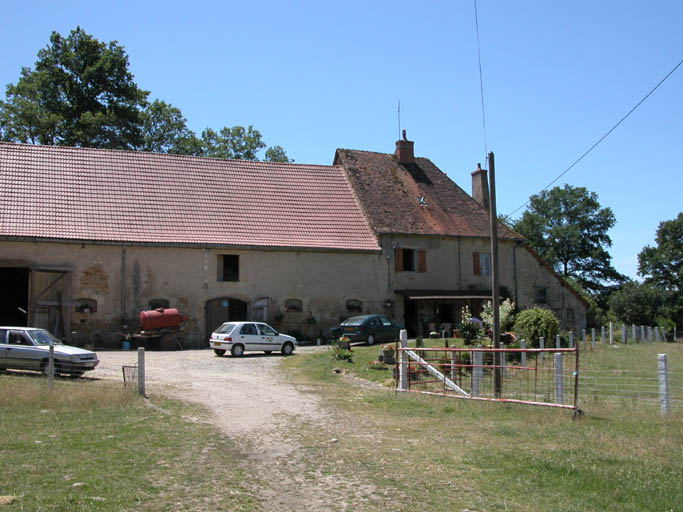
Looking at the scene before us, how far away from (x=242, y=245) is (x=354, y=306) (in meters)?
6.19

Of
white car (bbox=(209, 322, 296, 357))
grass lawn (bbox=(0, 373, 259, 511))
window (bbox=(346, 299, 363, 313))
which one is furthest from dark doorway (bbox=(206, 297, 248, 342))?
grass lawn (bbox=(0, 373, 259, 511))

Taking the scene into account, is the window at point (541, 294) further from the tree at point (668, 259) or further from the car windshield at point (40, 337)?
the tree at point (668, 259)

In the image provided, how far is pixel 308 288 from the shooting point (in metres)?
31.5

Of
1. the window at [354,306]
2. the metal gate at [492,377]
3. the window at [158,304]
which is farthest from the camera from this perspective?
the window at [354,306]

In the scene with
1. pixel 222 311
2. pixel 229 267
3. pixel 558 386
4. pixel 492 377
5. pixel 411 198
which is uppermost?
pixel 411 198

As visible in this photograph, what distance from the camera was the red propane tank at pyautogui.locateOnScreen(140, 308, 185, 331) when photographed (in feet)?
87.0

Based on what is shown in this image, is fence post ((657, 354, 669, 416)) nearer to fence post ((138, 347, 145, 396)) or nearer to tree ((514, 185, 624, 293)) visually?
fence post ((138, 347, 145, 396))

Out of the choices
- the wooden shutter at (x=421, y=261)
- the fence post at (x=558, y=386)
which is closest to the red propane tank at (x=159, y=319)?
the wooden shutter at (x=421, y=261)

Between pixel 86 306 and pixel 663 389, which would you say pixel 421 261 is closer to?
pixel 86 306

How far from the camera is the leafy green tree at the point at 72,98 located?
43.1 meters

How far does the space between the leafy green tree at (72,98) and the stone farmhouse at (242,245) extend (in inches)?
477

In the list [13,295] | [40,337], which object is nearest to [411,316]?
[13,295]

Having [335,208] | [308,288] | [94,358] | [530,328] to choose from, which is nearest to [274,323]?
[308,288]

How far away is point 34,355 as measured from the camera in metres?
17.2
